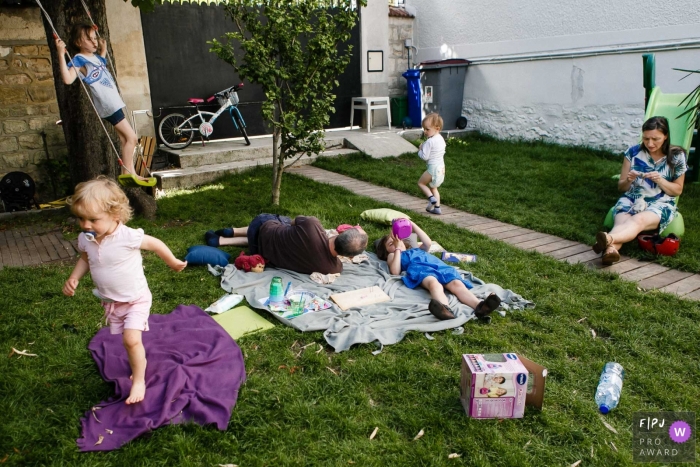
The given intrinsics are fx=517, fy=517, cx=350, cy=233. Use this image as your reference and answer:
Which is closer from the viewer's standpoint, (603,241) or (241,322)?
(241,322)

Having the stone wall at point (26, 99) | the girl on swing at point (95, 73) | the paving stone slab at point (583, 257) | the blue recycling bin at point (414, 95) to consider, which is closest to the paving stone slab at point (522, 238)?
the paving stone slab at point (583, 257)

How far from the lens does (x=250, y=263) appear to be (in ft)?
16.0

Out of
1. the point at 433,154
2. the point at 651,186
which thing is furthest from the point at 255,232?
the point at 651,186

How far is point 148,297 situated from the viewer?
2.97 meters

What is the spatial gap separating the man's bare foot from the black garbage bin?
10.5 meters

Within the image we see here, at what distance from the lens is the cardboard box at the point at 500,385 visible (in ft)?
9.06

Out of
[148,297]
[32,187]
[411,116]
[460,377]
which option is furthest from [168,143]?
[460,377]

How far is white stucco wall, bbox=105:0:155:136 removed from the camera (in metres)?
8.90

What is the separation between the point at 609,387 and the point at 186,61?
940 centimetres

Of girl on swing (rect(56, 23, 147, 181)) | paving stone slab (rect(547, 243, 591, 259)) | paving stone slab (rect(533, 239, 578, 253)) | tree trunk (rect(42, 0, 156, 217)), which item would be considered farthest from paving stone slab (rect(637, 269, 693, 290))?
tree trunk (rect(42, 0, 156, 217))

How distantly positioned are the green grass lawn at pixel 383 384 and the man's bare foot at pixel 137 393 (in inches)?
8.7

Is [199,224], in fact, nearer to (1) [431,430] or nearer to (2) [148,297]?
(2) [148,297]

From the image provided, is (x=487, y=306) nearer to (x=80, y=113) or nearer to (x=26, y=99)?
(x=80, y=113)

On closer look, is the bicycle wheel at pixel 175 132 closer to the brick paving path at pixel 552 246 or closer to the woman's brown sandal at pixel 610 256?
the brick paving path at pixel 552 246
